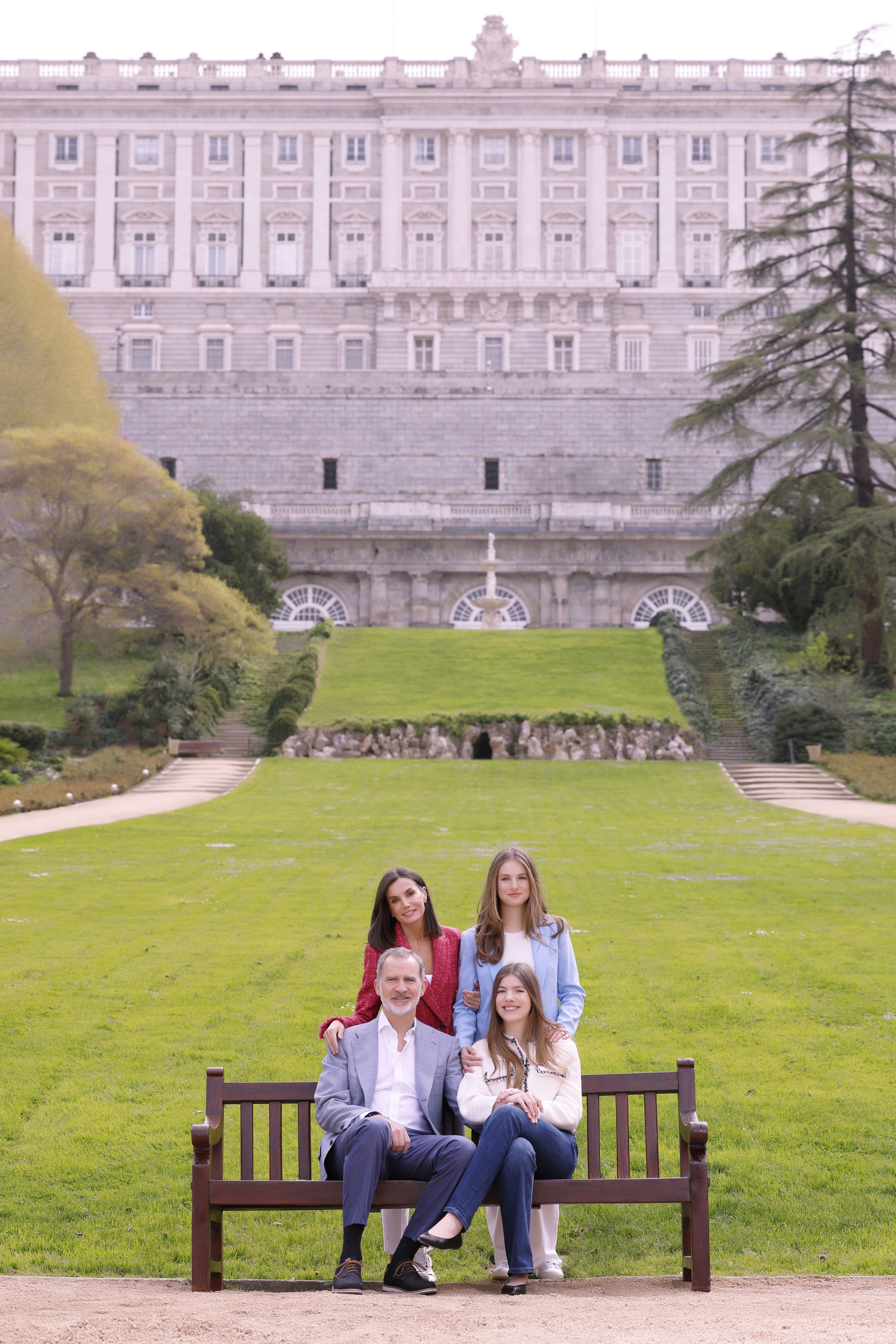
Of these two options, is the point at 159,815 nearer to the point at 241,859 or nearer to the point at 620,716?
the point at 241,859

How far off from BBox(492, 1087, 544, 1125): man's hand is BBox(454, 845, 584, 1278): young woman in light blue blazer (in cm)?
43

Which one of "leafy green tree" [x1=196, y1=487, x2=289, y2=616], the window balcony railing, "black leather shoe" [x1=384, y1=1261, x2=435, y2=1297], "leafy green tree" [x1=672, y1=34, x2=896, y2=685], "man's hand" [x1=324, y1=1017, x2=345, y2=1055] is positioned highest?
the window balcony railing

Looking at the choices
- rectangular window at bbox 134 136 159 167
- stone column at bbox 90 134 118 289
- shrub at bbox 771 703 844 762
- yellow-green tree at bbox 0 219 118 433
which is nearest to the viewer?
shrub at bbox 771 703 844 762

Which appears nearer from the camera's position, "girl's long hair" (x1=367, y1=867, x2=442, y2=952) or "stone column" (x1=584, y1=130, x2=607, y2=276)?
"girl's long hair" (x1=367, y1=867, x2=442, y2=952)

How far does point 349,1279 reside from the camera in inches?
225

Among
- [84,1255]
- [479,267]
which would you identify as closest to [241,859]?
[84,1255]

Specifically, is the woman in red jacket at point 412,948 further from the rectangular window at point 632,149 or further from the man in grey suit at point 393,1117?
the rectangular window at point 632,149

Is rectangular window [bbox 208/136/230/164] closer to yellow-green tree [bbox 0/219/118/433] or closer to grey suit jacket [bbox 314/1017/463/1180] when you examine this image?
yellow-green tree [bbox 0/219/118/433]

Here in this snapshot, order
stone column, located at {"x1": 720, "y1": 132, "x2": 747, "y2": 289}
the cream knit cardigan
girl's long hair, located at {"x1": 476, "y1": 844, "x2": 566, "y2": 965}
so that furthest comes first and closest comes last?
stone column, located at {"x1": 720, "y1": 132, "x2": 747, "y2": 289}, girl's long hair, located at {"x1": 476, "y1": 844, "x2": 566, "y2": 965}, the cream knit cardigan

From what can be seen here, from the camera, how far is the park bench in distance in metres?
5.78

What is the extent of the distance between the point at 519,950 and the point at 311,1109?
4.22ft

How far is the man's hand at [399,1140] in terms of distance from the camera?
6.17 meters

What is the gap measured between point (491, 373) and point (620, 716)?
28204 mm

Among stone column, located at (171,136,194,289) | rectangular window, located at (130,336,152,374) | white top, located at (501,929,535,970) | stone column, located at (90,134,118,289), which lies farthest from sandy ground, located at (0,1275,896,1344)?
stone column, located at (90,134,118,289)
